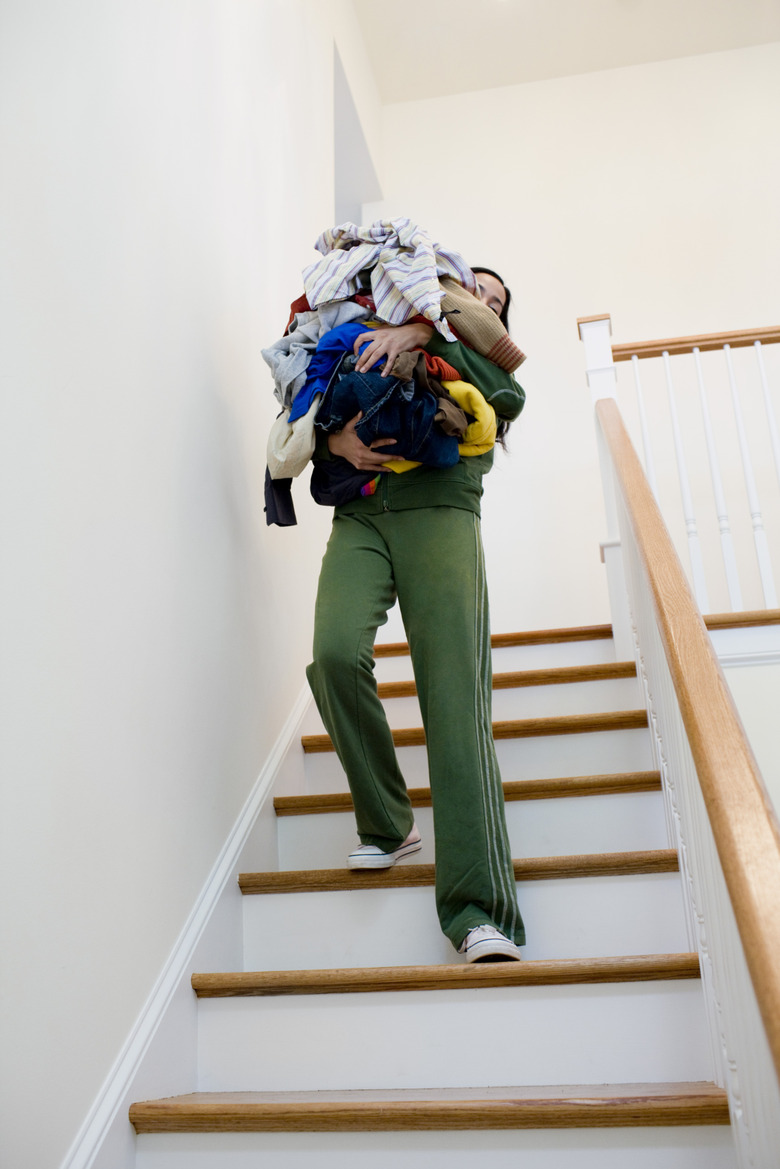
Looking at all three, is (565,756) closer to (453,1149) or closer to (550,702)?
(550,702)

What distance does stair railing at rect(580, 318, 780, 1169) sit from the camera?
2.61ft

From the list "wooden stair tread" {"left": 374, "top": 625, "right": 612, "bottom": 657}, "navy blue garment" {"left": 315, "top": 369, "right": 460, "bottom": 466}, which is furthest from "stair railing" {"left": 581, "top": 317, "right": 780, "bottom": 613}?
"navy blue garment" {"left": 315, "top": 369, "right": 460, "bottom": 466}

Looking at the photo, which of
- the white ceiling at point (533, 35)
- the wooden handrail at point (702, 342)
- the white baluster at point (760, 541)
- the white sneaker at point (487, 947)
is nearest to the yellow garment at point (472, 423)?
the white sneaker at point (487, 947)

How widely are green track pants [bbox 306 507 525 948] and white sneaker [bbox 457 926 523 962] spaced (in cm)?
2

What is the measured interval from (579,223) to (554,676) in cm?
290

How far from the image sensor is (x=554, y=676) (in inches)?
93.1

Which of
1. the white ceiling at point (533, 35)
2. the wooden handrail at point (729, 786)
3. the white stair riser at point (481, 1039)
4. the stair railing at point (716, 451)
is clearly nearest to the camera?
the wooden handrail at point (729, 786)

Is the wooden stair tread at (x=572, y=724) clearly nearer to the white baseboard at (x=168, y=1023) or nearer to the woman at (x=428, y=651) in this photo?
the woman at (x=428, y=651)

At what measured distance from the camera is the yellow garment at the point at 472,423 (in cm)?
166

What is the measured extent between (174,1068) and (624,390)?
3.55m

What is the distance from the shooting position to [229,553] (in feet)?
6.49

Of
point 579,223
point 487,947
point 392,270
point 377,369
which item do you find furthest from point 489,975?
point 579,223

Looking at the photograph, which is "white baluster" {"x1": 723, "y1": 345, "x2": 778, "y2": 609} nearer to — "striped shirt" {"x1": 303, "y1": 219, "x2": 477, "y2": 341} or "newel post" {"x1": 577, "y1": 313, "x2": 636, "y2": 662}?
"newel post" {"x1": 577, "y1": 313, "x2": 636, "y2": 662}

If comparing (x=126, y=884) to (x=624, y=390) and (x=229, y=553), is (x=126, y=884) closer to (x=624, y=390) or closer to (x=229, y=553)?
(x=229, y=553)
